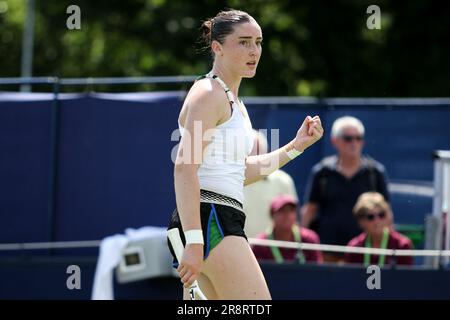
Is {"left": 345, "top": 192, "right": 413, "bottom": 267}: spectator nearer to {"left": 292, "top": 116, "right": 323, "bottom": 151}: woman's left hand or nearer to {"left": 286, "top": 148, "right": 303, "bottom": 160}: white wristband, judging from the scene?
{"left": 286, "top": 148, "right": 303, "bottom": 160}: white wristband

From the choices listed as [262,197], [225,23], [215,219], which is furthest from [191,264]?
[262,197]

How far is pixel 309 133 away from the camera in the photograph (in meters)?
5.18

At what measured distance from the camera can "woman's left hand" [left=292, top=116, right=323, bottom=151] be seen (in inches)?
202

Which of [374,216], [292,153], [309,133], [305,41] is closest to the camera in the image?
[309,133]

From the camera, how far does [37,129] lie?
8523 mm

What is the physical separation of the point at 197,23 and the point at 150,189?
1037cm

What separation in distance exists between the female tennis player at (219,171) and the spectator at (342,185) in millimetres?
3683

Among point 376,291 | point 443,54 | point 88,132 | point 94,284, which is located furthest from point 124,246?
point 443,54

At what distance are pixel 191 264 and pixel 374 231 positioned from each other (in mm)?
3667

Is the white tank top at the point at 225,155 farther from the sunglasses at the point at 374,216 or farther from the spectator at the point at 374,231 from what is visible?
the sunglasses at the point at 374,216

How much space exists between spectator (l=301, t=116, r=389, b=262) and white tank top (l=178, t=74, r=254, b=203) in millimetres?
3895

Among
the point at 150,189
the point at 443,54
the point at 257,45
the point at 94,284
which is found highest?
the point at 443,54

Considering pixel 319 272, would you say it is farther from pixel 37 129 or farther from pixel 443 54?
pixel 443 54

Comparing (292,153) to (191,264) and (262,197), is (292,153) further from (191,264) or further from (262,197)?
(262,197)
